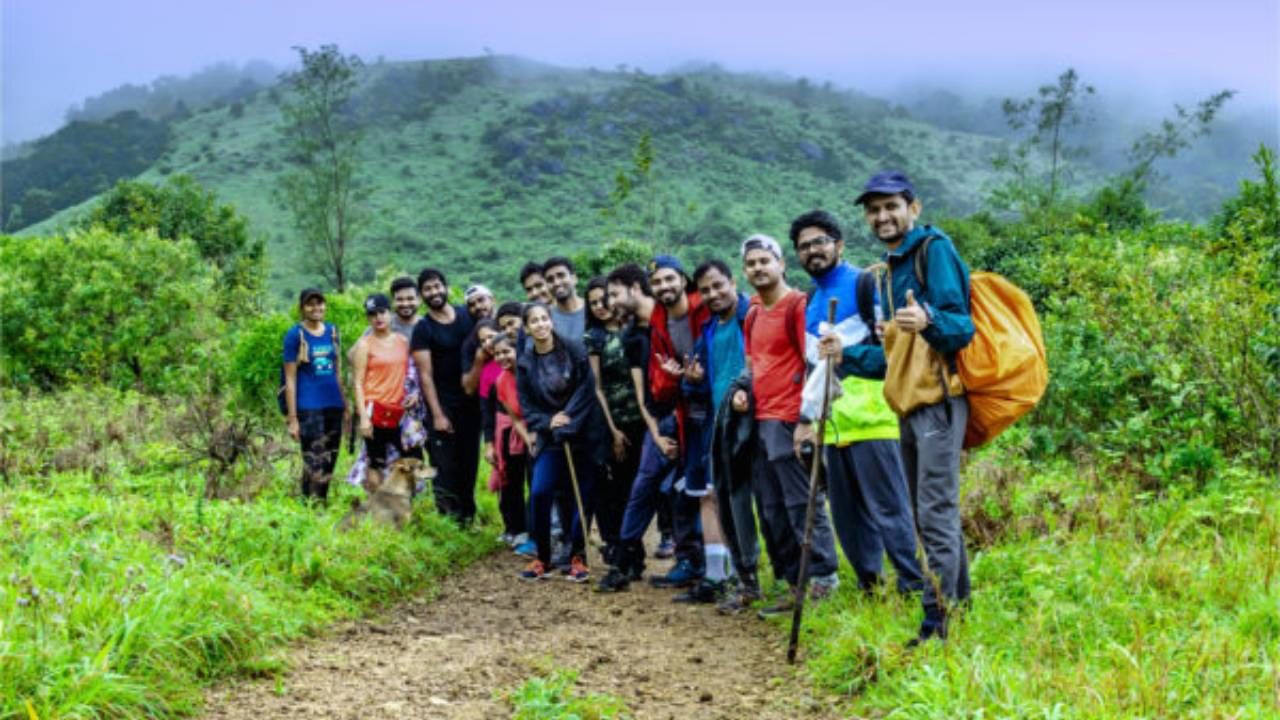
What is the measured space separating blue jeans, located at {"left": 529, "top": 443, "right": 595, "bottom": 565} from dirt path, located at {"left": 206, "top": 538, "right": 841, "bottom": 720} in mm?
565

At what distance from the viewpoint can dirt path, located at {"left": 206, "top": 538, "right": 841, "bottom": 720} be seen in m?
3.88

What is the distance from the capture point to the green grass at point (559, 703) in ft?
12.1

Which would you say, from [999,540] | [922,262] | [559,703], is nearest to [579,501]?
[999,540]

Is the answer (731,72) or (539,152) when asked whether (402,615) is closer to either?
(539,152)

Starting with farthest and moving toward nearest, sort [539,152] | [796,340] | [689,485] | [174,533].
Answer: [539,152]
[689,485]
[174,533]
[796,340]

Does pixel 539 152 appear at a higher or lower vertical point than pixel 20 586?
higher

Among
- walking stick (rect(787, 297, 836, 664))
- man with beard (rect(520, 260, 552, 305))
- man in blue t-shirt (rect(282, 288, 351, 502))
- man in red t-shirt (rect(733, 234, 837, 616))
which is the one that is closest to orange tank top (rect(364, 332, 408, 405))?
man in blue t-shirt (rect(282, 288, 351, 502))

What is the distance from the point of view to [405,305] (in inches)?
305

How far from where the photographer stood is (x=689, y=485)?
19.0ft

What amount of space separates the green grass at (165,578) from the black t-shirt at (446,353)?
2.92ft

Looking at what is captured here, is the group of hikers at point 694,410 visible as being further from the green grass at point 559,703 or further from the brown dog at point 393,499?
the green grass at point 559,703

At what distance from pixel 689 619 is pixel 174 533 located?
2.70 meters

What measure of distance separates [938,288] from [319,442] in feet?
15.9

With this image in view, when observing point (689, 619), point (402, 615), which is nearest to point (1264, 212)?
point (689, 619)
